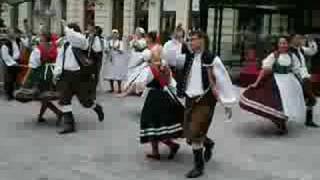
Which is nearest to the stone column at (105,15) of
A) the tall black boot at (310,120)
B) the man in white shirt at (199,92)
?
the tall black boot at (310,120)

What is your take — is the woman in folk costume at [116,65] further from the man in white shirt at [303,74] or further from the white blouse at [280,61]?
the white blouse at [280,61]

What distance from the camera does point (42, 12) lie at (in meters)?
38.3

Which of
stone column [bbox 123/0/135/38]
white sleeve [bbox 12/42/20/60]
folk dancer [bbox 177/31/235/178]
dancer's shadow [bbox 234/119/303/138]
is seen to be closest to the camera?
folk dancer [bbox 177/31/235/178]

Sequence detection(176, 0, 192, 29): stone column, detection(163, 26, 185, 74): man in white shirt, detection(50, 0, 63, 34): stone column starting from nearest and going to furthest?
detection(163, 26, 185, 74): man in white shirt, detection(50, 0, 63, 34): stone column, detection(176, 0, 192, 29): stone column

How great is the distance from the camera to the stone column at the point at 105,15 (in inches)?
1455

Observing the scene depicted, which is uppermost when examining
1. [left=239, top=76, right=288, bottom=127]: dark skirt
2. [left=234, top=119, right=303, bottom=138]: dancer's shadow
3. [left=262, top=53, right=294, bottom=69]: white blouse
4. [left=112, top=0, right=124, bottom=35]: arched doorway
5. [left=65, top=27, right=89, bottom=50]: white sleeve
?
[left=112, top=0, right=124, bottom=35]: arched doorway

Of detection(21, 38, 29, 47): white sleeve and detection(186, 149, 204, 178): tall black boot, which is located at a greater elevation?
detection(21, 38, 29, 47): white sleeve

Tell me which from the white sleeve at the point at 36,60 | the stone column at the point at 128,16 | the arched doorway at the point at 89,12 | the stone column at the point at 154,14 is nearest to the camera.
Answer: the white sleeve at the point at 36,60

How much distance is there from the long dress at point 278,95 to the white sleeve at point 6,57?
5855mm

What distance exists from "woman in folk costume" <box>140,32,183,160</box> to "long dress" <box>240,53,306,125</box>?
253 centimetres

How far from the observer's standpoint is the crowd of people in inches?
318

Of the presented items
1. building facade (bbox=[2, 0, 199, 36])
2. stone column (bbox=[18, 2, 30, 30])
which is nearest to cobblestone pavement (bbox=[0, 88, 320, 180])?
building facade (bbox=[2, 0, 199, 36])

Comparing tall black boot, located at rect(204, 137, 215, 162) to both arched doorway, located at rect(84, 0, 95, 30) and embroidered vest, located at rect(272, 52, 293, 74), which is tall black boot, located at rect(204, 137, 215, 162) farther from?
arched doorway, located at rect(84, 0, 95, 30)

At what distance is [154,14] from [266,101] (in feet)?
77.4
